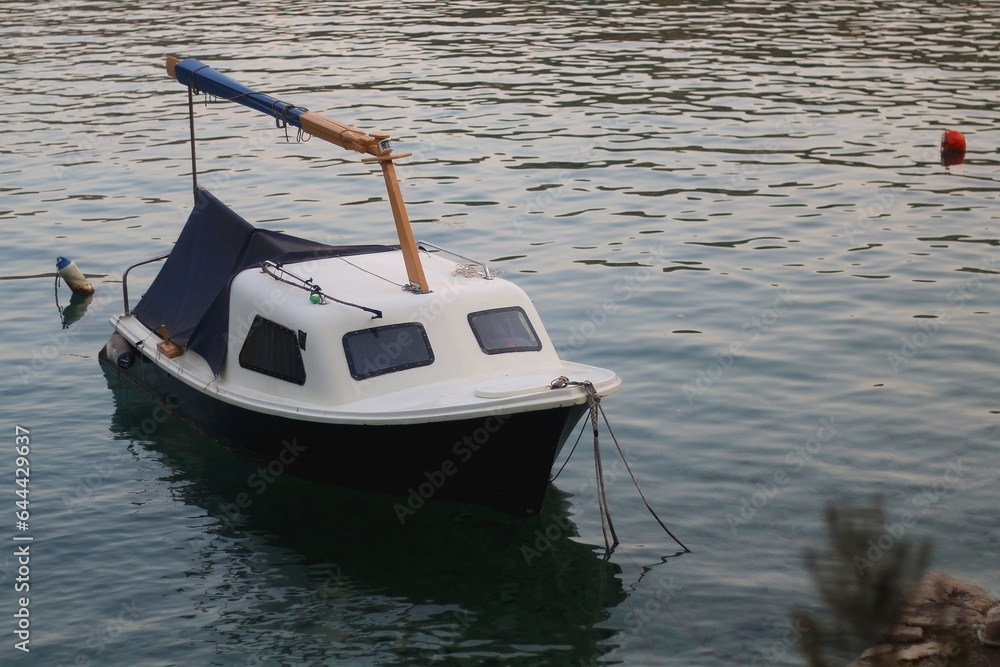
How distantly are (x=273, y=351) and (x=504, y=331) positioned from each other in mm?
2737

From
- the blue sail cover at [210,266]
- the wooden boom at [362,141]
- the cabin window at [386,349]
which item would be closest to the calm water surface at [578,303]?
the blue sail cover at [210,266]

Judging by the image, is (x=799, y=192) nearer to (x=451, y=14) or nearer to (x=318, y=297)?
(x=318, y=297)

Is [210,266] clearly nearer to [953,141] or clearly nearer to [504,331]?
[504,331]

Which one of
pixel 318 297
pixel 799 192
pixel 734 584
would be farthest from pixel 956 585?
pixel 799 192

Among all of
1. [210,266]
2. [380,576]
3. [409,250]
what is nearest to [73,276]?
[210,266]

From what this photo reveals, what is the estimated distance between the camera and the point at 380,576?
12.6 m

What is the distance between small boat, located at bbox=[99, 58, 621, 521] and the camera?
1280cm

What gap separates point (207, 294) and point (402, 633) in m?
6.65

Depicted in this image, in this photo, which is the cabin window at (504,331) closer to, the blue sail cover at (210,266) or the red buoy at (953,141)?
the blue sail cover at (210,266)

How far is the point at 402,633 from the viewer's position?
11.6 meters

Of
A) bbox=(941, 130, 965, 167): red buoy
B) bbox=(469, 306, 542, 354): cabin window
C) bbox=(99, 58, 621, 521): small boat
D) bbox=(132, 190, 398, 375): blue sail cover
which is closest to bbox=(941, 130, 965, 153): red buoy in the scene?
bbox=(941, 130, 965, 167): red buoy

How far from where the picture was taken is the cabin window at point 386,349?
1352cm

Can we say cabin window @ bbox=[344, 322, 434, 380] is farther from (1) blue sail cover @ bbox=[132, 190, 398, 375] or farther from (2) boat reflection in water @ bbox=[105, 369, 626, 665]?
(1) blue sail cover @ bbox=[132, 190, 398, 375]

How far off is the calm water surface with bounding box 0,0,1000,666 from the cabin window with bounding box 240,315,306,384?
4.81 feet
